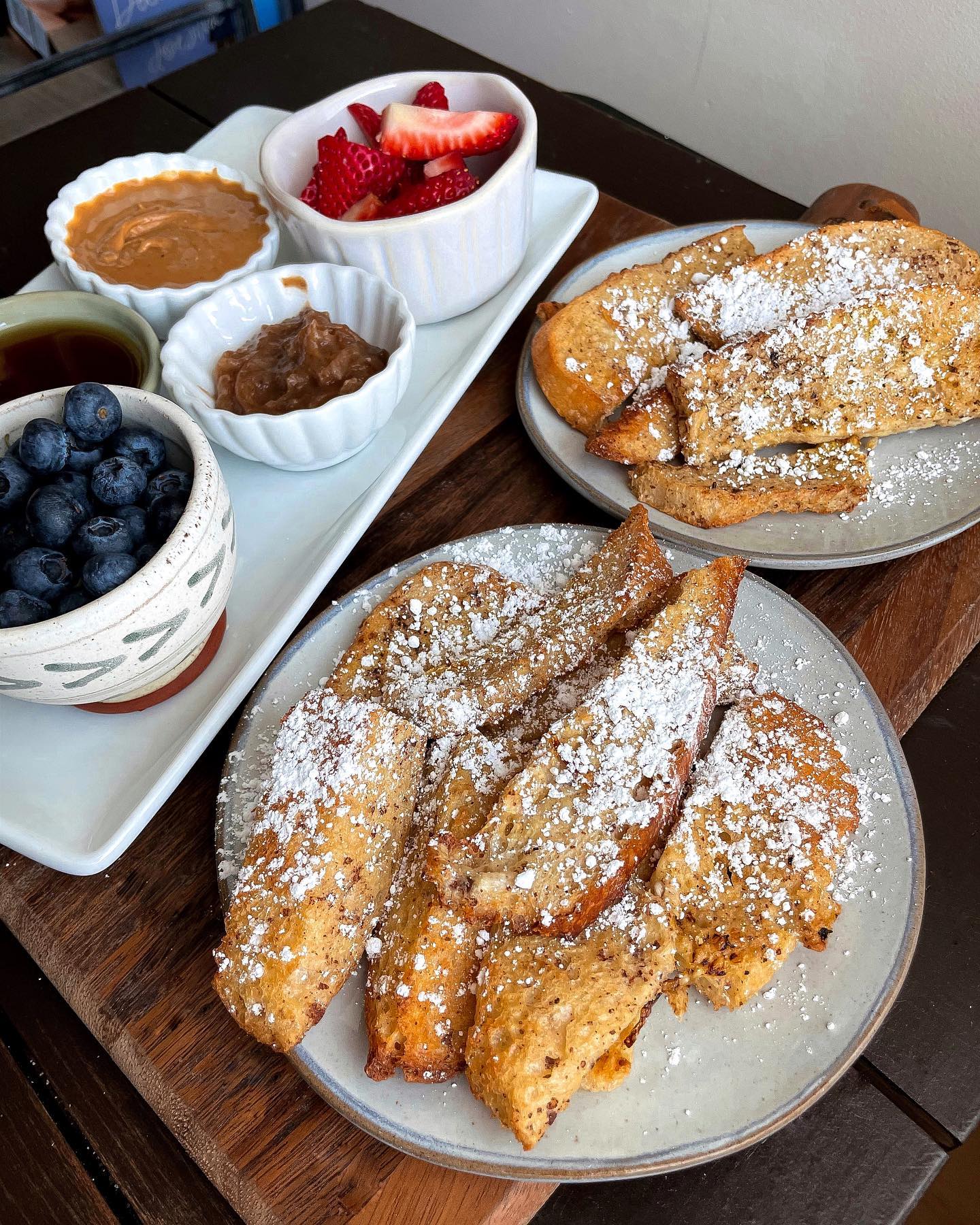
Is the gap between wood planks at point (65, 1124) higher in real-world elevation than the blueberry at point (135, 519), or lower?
lower

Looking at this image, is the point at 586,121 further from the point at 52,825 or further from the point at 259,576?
the point at 52,825

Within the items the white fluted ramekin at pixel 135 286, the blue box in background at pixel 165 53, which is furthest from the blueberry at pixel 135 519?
the blue box in background at pixel 165 53

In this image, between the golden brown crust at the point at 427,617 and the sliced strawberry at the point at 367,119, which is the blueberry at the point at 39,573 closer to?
the golden brown crust at the point at 427,617

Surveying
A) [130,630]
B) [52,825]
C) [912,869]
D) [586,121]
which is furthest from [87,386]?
[586,121]

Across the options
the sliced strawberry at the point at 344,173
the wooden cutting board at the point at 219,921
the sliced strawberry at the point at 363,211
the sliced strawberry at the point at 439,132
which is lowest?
the wooden cutting board at the point at 219,921

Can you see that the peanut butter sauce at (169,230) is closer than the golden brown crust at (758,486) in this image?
No

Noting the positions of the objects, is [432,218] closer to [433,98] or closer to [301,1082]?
[433,98]

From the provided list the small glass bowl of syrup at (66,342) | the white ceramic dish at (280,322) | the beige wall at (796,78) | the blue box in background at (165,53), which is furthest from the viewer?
the blue box in background at (165,53)
